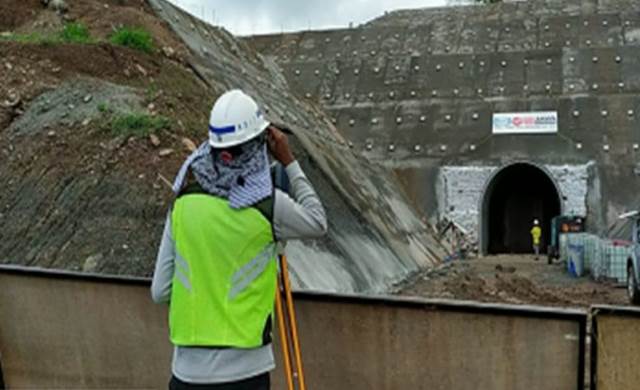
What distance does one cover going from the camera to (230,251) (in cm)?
280

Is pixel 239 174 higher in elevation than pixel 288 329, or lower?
higher

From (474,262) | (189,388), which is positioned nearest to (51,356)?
(189,388)

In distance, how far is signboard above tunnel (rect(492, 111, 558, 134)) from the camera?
2511cm

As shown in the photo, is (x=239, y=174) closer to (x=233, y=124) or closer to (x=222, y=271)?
(x=233, y=124)

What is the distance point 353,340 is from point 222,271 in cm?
157

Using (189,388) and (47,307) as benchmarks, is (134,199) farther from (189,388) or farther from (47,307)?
(189,388)

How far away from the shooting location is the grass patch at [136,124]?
10297 mm

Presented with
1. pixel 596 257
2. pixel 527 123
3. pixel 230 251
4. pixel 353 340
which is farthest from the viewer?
pixel 527 123

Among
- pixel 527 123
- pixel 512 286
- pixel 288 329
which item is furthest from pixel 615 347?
pixel 527 123

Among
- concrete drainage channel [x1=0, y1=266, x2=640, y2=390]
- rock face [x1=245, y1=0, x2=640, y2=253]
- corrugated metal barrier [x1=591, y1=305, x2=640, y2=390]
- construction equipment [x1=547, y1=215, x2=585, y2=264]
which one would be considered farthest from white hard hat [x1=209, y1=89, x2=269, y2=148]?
rock face [x1=245, y1=0, x2=640, y2=253]

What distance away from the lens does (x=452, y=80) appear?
28.3 metres

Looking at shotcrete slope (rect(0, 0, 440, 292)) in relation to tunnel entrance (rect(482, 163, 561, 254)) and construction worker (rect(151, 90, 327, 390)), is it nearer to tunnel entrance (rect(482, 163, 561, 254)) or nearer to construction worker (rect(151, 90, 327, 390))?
construction worker (rect(151, 90, 327, 390))

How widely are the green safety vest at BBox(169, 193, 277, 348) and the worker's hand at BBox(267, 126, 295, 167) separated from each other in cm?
36

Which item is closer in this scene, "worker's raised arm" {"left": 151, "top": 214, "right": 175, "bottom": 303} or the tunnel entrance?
"worker's raised arm" {"left": 151, "top": 214, "right": 175, "bottom": 303}
